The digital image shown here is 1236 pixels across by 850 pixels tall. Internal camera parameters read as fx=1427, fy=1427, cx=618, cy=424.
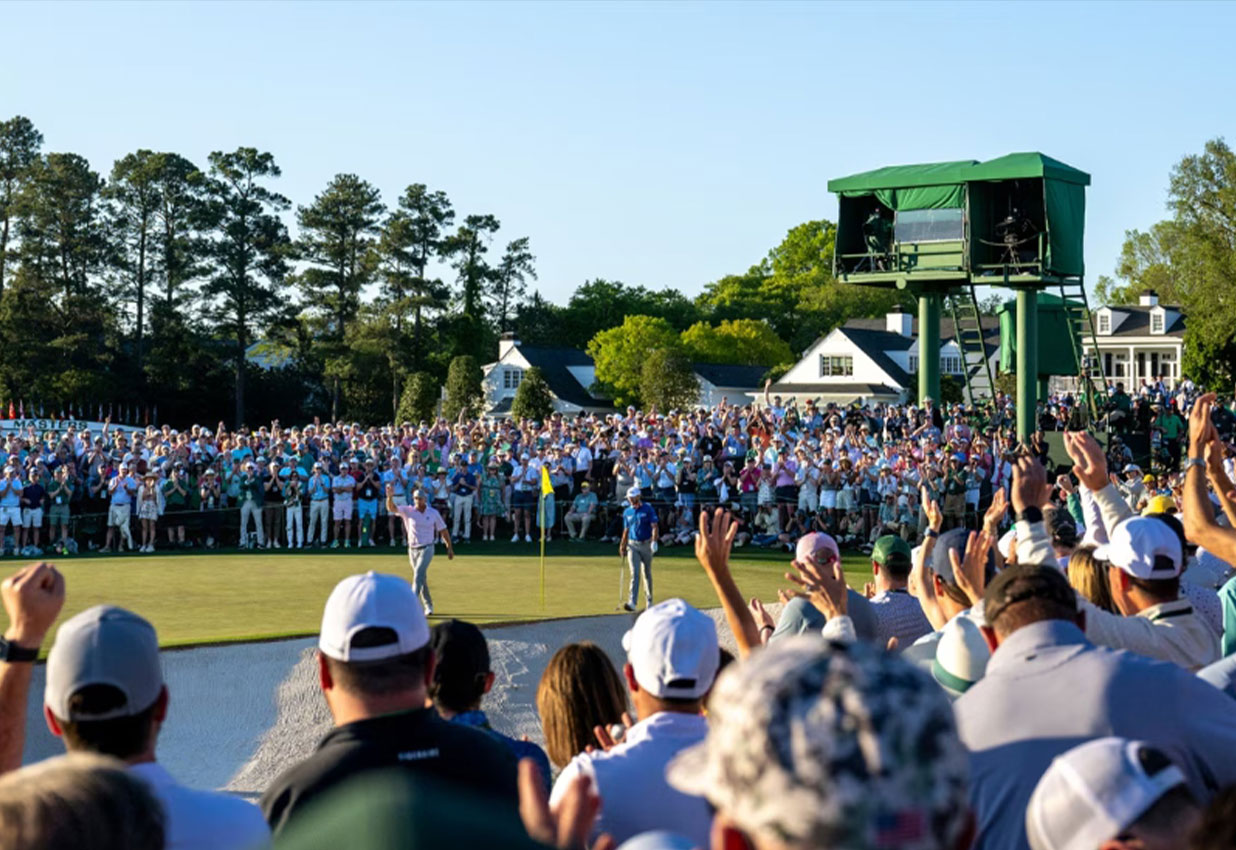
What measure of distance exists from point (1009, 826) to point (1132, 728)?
43cm

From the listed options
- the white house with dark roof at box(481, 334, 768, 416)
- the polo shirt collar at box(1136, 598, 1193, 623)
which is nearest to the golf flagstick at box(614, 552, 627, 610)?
the polo shirt collar at box(1136, 598, 1193, 623)

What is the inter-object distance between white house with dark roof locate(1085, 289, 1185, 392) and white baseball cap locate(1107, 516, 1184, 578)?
312ft

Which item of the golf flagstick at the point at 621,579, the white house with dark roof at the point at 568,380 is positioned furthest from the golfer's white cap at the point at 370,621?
the white house with dark roof at the point at 568,380

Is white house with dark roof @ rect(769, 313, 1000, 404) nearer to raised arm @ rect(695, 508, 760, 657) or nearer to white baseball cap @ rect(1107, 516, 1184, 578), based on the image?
raised arm @ rect(695, 508, 760, 657)

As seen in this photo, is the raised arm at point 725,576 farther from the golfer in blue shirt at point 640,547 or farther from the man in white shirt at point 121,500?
the man in white shirt at point 121,500

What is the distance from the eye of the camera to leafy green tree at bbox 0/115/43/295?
235ft

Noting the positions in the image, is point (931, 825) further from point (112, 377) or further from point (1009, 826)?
point (112, 377)

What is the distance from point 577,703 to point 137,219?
238 ft

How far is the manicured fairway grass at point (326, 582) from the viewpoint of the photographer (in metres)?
18.6

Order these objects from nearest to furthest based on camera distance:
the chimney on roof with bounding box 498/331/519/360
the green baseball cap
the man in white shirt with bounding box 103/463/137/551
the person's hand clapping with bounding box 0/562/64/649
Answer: the person's hand clapping with bounding box 0/562/64/649 → the green baseball cap → the man in white shirt with bounding box 103/463/137/551 → the chimney on roof with bounding box 498/331/519/360

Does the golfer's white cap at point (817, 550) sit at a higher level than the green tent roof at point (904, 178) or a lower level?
lower

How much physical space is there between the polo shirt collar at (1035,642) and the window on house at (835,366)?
86.3m

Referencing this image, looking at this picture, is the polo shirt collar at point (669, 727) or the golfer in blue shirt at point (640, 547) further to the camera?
the golfer in blue shirt at point (640, 547)

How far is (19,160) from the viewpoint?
72562mm
